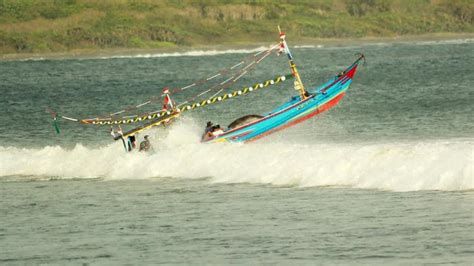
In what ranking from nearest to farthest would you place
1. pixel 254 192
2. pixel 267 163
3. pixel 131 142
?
1. pixel 254 192
2. pixel 267 163
3. pixel 131 142

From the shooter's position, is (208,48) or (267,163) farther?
(208,48)

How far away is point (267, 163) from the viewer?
130 ft

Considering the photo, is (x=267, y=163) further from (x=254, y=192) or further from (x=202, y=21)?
(x=202, y=21)

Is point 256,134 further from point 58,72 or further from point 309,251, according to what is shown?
point 58,72

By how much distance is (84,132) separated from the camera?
56938mm

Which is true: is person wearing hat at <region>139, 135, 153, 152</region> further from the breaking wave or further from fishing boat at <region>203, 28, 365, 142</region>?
fishing boat at <region>203, 28, 365, 142</region>

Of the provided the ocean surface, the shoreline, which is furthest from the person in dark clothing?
the shoreline

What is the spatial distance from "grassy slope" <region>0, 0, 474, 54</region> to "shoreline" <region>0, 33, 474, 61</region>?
4.36 ft

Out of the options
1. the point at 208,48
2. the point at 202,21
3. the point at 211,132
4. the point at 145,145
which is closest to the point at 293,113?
the point at 211,132

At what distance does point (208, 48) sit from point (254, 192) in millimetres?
127816

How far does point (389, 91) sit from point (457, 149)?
39.3 metres

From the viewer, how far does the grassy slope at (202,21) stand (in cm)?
16338

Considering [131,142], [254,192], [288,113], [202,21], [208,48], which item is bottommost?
[254,192]

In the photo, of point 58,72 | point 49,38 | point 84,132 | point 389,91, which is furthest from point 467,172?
point 49,38
